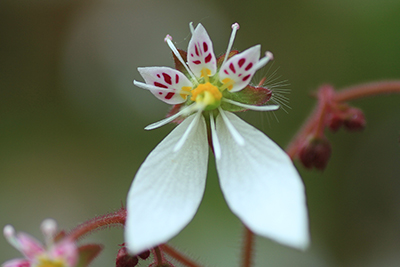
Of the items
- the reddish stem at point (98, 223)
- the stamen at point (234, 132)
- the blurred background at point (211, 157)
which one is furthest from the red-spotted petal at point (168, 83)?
the blurred background at point (211, 157)

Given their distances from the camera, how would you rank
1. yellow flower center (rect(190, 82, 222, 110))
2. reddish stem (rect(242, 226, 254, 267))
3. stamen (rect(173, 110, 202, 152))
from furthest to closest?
reddish stem (rect(242, 226, 254, 267))
yellow flower center (rect(190, 82, 222, 110))
stamen (rect(173, 110, 202, 152))

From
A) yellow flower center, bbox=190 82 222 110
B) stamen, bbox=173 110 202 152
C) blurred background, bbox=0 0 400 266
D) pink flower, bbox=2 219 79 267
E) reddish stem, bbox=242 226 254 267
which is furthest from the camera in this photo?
blurred background, bbox=0 0 400 266

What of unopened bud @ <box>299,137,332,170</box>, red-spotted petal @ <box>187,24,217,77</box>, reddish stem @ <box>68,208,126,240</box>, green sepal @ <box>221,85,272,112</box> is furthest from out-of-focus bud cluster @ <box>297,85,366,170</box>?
reddish stem @ <box>68,208,126,240</box>

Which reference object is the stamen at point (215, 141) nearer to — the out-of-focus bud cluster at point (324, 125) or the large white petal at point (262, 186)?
the large white petal at point (262, 186)

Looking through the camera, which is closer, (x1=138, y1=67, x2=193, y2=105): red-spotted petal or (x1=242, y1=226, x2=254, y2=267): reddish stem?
(x1=138, y1=67, x2=193, y2=105): red-spotted petal

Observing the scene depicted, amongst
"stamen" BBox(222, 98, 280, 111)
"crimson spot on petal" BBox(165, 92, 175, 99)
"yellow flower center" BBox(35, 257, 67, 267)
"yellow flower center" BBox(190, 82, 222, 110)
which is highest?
"crimson spot on petal" BBox(165, 92, 175, 99)

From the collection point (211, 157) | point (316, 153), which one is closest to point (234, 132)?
point (316, 153)

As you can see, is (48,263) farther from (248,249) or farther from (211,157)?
(211,157)

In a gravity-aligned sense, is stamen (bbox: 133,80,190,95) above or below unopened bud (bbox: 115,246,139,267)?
above

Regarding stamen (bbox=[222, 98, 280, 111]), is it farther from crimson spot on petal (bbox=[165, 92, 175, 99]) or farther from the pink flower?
the pink flower
